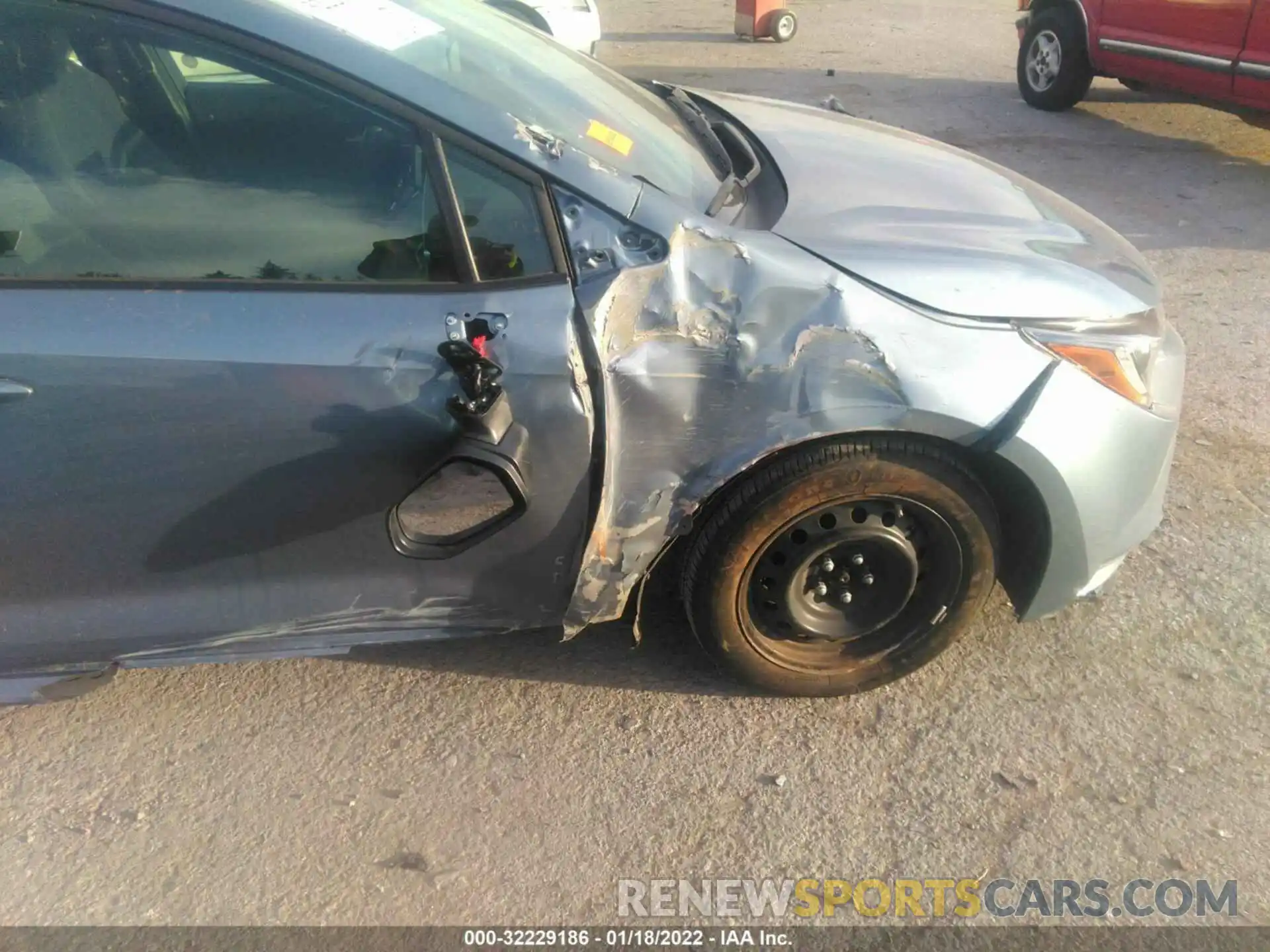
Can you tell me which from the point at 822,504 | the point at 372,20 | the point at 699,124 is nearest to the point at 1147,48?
the point at 699,124

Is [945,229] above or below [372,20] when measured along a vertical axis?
below

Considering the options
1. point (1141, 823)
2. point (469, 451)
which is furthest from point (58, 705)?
point (1141, 823)

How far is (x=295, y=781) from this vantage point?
91.5 inches

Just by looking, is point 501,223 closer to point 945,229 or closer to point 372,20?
point 372,20

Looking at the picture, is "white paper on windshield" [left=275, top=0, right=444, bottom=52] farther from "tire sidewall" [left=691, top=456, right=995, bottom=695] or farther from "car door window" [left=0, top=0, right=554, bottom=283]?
"tire sidewall" [left=691, top=456, right=995, bottom=695]

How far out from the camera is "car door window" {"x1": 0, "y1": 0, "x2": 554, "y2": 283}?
6.21ft

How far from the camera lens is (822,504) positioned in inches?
87.4

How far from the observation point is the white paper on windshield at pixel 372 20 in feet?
6.44

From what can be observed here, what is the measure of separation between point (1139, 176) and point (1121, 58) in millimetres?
1512

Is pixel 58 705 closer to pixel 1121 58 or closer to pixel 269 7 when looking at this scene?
pixel 269 7

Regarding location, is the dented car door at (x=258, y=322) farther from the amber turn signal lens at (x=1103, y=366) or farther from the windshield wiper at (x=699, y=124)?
the amber turn signal lens at (x=1103, y=366)

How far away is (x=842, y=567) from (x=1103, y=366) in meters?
0.75

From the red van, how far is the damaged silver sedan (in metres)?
5.10

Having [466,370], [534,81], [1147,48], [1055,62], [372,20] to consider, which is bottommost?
[1055,62]
